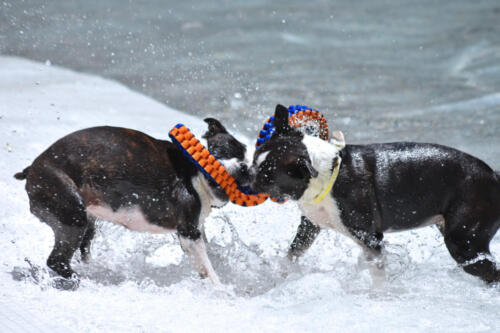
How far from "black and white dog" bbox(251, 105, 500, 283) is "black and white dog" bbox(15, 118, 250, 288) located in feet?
1.12

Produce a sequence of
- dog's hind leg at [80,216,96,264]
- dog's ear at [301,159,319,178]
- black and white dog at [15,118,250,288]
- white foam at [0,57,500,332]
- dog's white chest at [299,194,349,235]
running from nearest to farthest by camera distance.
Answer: white foam at [0,57,500,332] → dog's ear at [301,159,319,178] → black and white dog at [15,118,250,288] → dog's white chest at [299,194,349,235] → dog's hind leg at [80,216,96,264]

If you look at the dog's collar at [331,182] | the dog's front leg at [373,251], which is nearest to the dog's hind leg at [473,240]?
the dog's front leg at [373,251]

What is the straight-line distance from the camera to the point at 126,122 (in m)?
6.46

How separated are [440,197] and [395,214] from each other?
283 mm

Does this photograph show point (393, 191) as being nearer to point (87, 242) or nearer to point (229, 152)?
point (229, 152)

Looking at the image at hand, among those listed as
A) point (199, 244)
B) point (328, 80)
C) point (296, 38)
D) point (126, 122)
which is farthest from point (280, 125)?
point (296, 38)

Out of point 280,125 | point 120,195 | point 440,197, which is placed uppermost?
point 280,125

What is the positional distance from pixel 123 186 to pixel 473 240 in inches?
80.8

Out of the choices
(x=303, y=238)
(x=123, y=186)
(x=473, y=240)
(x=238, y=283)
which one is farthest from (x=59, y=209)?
(x=473, y=240)

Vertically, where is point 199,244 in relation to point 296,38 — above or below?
below

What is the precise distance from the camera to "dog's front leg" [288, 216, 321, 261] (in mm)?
4188

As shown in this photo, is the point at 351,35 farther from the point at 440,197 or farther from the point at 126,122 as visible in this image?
the point at 440,197

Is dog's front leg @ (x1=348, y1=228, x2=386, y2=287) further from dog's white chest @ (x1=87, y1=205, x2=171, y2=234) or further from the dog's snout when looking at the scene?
dog's white chest @ (x1=87, y1=205, x2=171, y2=234)

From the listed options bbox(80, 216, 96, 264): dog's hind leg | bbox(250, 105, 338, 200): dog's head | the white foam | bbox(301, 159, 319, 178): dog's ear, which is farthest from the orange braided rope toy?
bbox(80, 216, 96, 264): dog's hind leg
